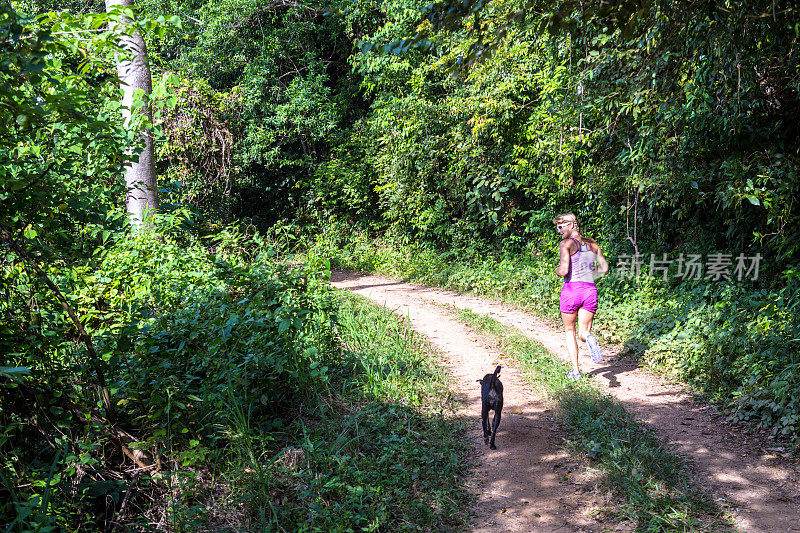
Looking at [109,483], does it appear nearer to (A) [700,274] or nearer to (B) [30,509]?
(B) [30,509]

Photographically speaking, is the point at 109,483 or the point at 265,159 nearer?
the point at 109,483

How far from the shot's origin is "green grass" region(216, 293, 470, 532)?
3.81m

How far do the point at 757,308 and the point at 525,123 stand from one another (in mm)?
6768

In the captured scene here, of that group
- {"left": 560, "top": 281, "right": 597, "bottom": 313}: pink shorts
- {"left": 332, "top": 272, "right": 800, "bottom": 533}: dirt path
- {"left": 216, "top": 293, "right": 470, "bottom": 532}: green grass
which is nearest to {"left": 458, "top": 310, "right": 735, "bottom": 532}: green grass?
{"left": 332, "top": 272, "right": 800, "bottom": 533}: dirt path

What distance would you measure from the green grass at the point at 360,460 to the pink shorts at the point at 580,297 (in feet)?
6.06

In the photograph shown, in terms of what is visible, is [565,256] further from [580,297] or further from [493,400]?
[493,400]

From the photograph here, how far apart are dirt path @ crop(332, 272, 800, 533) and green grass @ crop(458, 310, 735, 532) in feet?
0.53

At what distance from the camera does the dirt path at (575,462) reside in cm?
389

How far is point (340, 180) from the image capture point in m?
17.5

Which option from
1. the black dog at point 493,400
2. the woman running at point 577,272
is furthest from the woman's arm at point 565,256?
the black dog at point 493,400

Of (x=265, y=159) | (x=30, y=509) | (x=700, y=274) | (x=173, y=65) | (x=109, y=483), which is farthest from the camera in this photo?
(x=265, y=159)

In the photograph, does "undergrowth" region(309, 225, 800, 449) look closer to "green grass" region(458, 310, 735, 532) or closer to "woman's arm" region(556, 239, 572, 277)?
"green grass" region(458, 310, 735, 532)

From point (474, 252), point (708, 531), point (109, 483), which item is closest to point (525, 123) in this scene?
point (474, 252)

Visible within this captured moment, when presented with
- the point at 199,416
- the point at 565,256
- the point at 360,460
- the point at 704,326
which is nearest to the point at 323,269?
the point at 199,416
